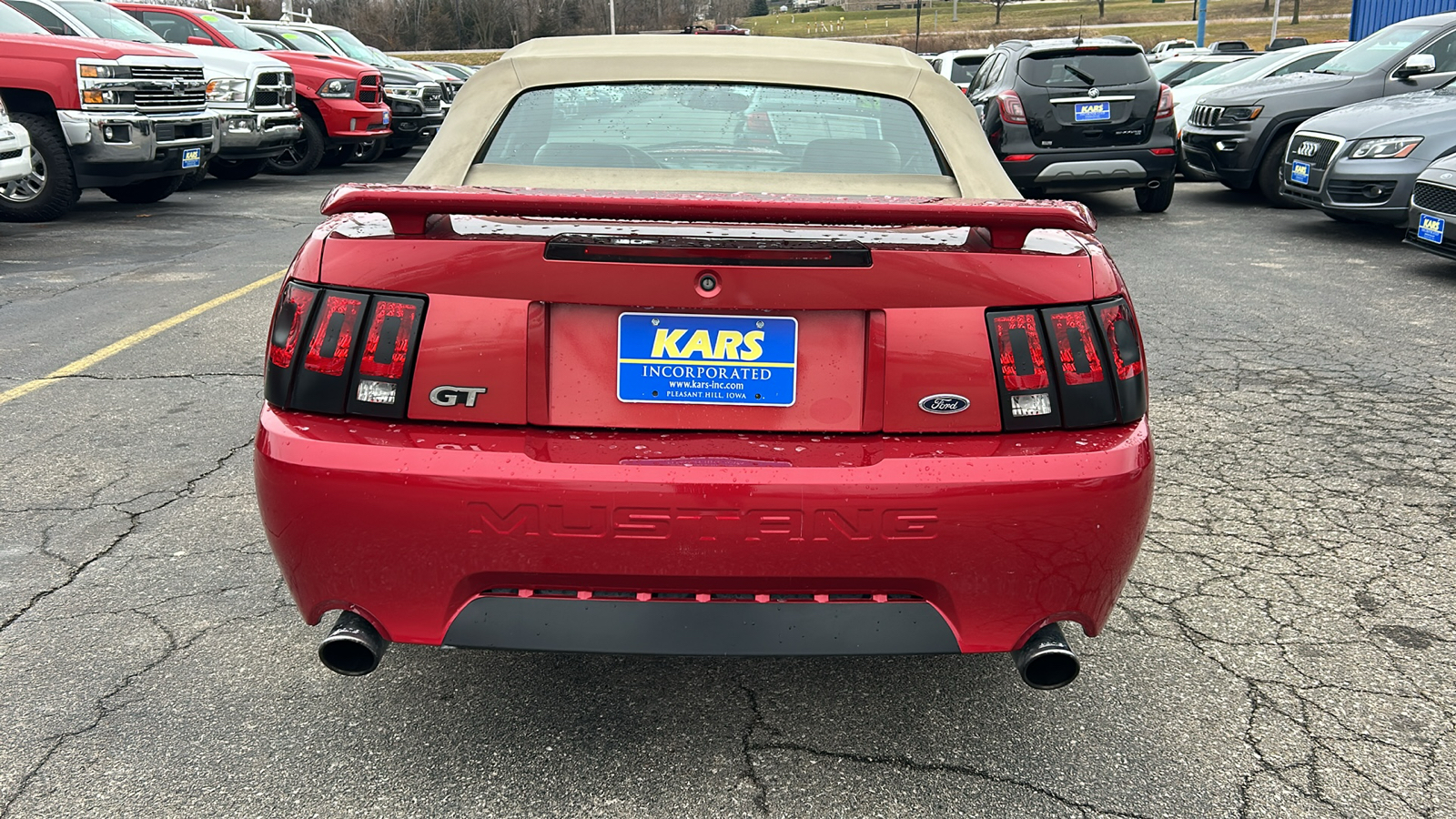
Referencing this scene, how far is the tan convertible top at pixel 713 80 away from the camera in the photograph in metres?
3.11

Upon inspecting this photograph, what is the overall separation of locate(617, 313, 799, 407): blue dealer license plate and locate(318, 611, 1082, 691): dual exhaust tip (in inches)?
27.5

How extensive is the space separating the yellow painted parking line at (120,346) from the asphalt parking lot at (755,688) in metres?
0.68

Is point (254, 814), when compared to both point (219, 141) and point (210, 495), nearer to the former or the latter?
point (210, 495)

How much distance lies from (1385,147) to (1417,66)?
109 inches

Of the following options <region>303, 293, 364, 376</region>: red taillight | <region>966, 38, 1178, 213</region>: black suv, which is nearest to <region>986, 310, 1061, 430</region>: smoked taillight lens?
<region>303, 293, 364, 376</region>: red taillight

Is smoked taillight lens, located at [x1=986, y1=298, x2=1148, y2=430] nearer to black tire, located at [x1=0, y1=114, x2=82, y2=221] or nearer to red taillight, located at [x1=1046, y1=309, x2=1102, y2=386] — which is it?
red taillight, located at [x1=1046, y1=309, x2=1102, y2=386]

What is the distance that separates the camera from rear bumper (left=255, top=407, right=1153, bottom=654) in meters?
2.19

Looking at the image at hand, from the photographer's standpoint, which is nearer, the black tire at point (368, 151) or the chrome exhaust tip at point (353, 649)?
the chrome exhaust tip at point (353, 649)

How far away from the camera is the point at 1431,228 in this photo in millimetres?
7973

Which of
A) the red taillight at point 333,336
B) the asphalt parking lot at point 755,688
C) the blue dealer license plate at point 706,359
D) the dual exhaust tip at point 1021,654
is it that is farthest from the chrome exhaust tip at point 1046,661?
the red taillight at point 333,336

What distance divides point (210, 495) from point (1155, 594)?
3157 mm

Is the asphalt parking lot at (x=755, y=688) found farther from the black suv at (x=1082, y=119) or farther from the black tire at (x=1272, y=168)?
the black tire at (x=1272, y=168)

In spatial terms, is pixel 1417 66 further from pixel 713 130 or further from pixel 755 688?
pixel 755 688

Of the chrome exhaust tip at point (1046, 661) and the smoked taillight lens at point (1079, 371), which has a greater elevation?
the smoked taillight lens at point (1079, 371)
